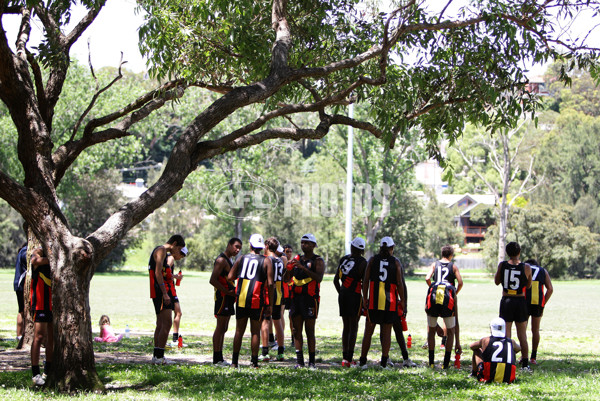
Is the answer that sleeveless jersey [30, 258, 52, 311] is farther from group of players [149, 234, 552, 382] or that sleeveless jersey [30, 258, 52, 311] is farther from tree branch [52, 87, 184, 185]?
tree branch [52, 87, 184, 185]

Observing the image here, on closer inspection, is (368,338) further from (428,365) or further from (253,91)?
(253,91)

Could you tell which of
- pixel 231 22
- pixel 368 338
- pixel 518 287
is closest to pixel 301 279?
pixel 368 338

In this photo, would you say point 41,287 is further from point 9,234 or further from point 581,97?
point 581,97

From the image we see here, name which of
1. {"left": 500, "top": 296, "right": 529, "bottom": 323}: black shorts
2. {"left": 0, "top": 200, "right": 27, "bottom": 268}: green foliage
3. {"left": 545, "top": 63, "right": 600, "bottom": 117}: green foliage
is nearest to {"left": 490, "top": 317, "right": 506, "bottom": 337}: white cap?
{"left": 500, "top": 296, "right": 529, "bottom": 323}: black shorts

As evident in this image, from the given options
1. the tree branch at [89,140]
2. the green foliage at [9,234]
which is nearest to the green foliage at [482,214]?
the green foliage at [9,234]

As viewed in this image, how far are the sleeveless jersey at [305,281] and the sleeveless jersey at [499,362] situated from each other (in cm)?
269

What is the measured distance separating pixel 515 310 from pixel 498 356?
2062 mm

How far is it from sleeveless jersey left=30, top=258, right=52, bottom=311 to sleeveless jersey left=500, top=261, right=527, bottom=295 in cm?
631

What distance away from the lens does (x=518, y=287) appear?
35.6ft

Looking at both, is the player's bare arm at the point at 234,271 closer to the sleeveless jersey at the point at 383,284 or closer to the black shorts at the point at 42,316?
the sleeveless jersey at the point at 383,284

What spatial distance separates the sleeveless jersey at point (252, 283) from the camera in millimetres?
10109

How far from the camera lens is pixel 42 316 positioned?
9.20 metres

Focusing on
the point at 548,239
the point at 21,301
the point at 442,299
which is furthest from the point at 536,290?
the point at 548,239

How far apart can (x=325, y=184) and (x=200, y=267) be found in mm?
13583
